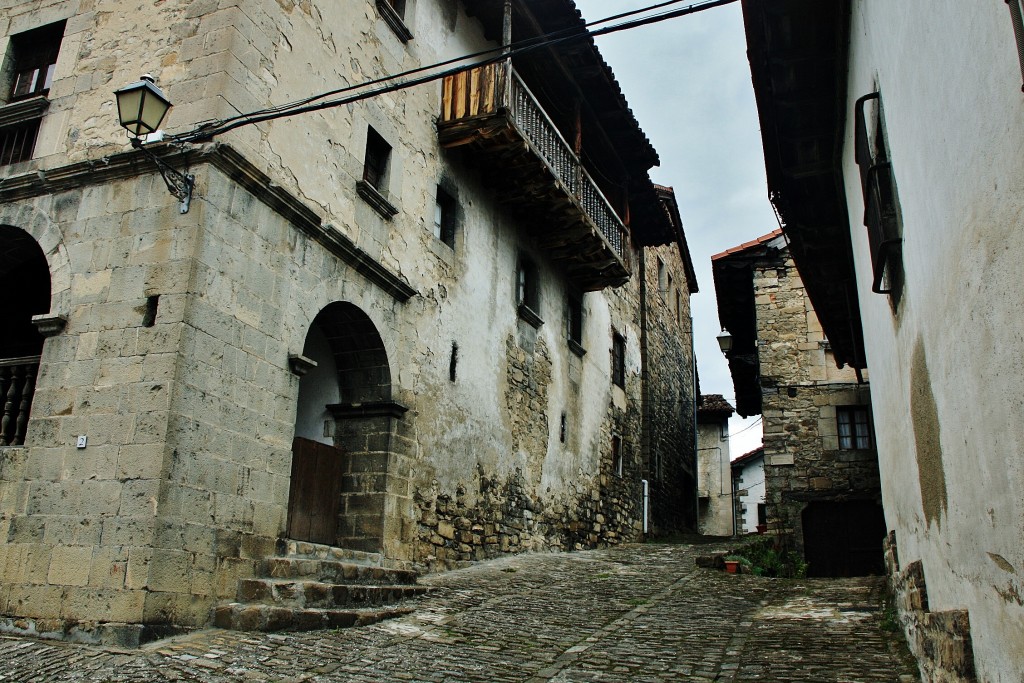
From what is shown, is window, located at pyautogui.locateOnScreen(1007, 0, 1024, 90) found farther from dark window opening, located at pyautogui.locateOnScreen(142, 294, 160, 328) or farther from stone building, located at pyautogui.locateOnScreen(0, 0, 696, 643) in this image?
dark window opening, located at pyautogui.locateOnScreen(142, 294, 160, 328)

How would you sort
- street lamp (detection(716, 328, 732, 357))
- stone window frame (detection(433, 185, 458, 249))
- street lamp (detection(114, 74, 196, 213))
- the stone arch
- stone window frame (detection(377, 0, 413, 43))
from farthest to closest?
street lamp (detection(716, 328, 732, 357)) < stone window frame (detection(433, 185, 458, 249)) < stone window frame (detection(377, 0, 413, 43)) < the stone arch < street lamp (detection(114, 74, 196, 213))

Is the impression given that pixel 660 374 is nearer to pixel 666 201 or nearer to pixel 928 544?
pixel 666 201

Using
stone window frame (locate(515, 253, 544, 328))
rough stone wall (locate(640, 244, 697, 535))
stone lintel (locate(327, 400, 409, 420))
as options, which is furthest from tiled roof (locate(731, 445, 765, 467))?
stone lintel (locate(327, 400, 409, 420))

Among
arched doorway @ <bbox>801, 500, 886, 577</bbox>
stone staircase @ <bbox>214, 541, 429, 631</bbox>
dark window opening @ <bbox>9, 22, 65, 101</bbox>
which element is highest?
dark window opening @ <bbox>9, 22, 65, 101</bbox>

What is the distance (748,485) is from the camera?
3089 centimetres

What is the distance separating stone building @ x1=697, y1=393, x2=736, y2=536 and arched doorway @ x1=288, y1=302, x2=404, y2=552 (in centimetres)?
2055

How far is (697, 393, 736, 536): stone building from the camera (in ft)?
94.3

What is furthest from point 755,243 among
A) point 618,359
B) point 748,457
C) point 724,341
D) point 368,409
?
point 748,457

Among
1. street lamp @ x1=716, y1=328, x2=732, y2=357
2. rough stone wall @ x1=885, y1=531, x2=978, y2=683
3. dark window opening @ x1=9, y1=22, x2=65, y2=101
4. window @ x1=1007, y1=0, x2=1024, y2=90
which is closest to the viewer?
window @ x1=1007, y1=0, x2=1024, y2=90

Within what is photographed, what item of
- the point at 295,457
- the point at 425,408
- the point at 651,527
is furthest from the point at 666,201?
the point at 295,457

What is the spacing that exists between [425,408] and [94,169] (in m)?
4.59

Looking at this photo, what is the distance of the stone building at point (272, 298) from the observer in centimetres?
665

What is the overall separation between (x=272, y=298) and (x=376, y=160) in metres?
3.05

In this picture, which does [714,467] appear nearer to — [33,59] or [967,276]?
[33,59]
